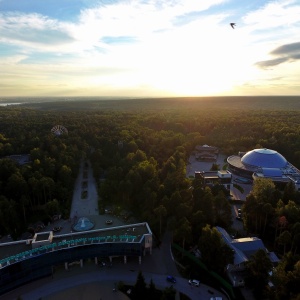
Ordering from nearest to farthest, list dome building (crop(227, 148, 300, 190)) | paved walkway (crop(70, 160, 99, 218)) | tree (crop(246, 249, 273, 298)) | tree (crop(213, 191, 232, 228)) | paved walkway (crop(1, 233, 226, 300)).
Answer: tree (crop(246, 249, 273, 298)) < paved walkway (crop(1, 233, 226, 300)) < tree (crop(213, 191, 232, 228)) < paved walkway (crop(70, 160, 99, 218)) < dome building (crop(227, 148, 300, 190))

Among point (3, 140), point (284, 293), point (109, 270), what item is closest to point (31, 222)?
point (109, 270)

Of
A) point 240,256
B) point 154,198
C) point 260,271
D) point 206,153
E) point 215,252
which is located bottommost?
point 206,153

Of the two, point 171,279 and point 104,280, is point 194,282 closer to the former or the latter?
point 171,279

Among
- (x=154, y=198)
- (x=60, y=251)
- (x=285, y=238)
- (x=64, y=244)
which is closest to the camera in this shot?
(x=60, y=251)

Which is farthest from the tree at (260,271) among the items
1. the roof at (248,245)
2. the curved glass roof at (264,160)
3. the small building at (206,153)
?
the small building at (206,153)

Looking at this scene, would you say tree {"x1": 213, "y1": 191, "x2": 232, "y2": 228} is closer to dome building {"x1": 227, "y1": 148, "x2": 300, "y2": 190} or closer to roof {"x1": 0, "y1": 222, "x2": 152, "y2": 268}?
roof {"x1": 0, "y1": 222, "x2": 152, "y2": 268}

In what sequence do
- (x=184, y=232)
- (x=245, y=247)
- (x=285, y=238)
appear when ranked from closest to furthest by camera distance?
(x=285, y=238) → (x=184, y=232) → (x=245, y=247)


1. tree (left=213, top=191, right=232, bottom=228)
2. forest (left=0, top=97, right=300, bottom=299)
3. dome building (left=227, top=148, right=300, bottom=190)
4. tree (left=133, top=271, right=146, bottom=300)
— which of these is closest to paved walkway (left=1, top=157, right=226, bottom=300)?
tree (left=133, top=271, right=146, bottom=300)

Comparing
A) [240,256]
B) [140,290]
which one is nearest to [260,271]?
[240,256]
